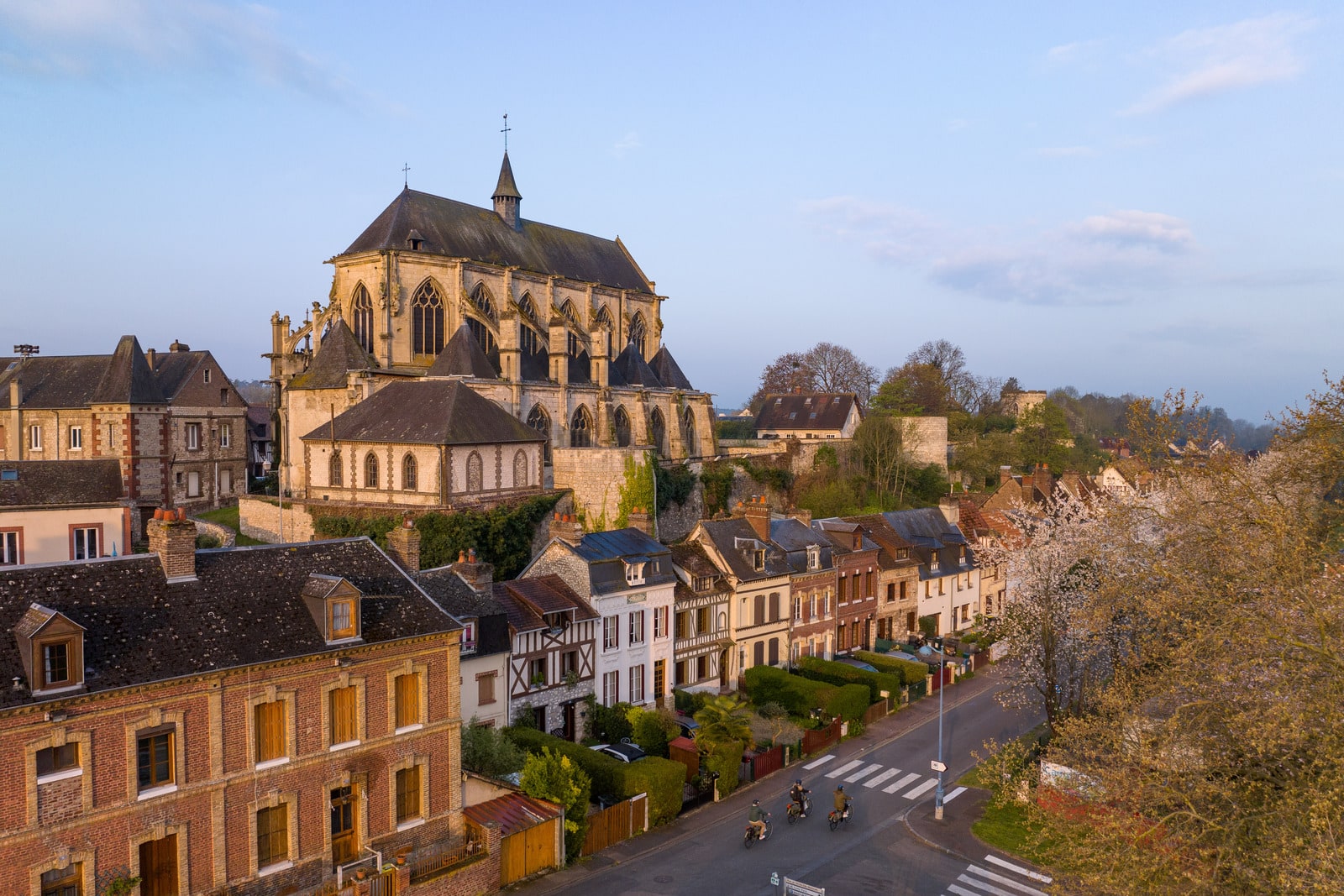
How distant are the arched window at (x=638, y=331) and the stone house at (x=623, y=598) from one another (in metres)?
38.4

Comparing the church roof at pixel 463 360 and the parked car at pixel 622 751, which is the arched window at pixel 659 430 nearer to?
the church roof at pixel 463 360

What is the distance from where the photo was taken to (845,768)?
90.2ft

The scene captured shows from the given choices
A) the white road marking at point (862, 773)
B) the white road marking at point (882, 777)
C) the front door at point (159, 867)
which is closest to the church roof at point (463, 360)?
the white road marking at point (862, 773)

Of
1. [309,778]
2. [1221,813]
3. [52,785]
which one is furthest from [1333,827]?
[52,785]

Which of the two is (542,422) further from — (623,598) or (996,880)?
(996,880)

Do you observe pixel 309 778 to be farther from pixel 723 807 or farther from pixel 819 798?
pixel 819 798

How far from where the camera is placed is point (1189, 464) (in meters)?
17.2

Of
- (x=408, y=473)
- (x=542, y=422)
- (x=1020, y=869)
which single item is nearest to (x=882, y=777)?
(x=1020, y=869)

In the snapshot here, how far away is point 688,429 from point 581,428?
34.2ft

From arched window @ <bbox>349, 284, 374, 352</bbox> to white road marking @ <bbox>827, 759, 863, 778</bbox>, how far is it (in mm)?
32291

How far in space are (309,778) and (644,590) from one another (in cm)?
1303

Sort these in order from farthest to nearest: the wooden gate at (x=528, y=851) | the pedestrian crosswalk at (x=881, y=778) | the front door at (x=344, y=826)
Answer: the pedestrian crosswalk at (x=881, y=778) → the wooden gate at (x=528, y=851) → the front door at (x=344, y=826)

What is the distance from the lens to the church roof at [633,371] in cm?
5662

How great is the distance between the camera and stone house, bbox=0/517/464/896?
14.5 metres
